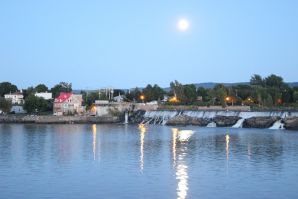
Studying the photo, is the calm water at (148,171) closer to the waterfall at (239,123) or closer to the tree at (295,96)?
the waterfall at (239,123)

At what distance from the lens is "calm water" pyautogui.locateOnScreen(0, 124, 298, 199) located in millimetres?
18938

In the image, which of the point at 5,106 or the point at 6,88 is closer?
the point at 5,106

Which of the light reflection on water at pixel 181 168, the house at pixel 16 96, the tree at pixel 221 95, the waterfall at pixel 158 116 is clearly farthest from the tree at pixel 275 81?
the light reflection on water at pixel 181 168

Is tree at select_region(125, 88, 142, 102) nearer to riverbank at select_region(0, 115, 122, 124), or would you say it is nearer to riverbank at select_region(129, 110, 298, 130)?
riverbank at select_region(0, 115, 122, 124)

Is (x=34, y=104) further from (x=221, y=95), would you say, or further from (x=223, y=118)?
(x=223, y=118)

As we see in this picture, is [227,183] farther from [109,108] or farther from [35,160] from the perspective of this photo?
[109,108]

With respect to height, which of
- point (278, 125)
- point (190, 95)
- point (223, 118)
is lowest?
point (278, 125)

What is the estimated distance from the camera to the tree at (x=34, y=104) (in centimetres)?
8721

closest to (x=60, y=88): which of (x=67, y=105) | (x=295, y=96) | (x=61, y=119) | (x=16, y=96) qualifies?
(x=16, y=96)

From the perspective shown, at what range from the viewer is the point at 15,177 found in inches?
851

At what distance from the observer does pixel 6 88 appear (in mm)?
117938

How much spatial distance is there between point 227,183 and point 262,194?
7.41 feet

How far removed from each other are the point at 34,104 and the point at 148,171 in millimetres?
65949

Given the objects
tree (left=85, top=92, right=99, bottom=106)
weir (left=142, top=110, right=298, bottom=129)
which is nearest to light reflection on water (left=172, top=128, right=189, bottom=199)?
weir (left=142, top=110, right=298, bottom=129)
